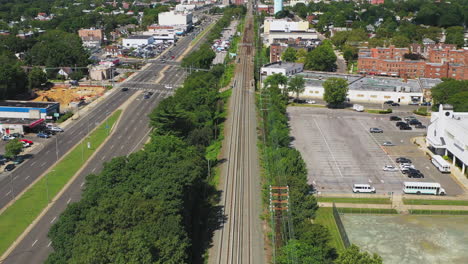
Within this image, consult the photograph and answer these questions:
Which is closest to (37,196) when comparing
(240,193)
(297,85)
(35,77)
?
(240,193)

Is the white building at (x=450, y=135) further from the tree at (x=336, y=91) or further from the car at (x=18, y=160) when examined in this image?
the car at (x=18, y=160)

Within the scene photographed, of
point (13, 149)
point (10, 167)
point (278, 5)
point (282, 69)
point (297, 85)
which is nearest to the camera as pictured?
point (10, 167)

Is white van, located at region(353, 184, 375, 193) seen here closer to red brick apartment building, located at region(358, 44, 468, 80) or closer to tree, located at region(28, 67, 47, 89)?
red brick apartment building, located at region(358, 44, 468, 80)

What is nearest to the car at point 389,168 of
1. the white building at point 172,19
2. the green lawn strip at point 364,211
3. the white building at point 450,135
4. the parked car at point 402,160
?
the parked car at point 402,160

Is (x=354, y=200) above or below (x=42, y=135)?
below

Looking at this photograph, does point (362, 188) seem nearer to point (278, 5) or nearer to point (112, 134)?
point (112, 134)

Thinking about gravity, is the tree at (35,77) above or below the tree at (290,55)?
below
